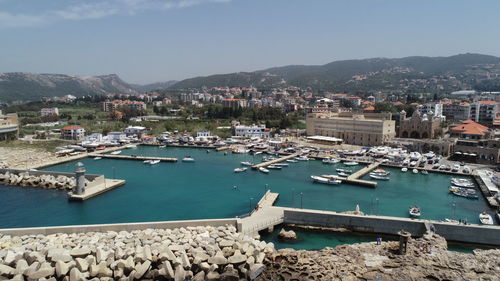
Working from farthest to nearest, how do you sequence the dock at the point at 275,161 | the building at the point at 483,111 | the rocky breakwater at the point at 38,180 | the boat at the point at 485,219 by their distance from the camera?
1. the building at the point at 483,111
2. the dock at the point at 275,161
3. the rocky breakwater at the point at 38,180
4. the boat at the point at 485,219

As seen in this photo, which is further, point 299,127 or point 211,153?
point 299,127

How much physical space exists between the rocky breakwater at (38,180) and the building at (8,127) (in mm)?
18666

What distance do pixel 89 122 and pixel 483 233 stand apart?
163 feet

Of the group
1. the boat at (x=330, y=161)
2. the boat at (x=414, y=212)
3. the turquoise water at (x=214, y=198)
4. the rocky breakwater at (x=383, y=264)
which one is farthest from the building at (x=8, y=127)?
the boat at (x=414, y=212)

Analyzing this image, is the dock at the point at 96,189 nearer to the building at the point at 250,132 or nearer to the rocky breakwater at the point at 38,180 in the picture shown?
the rocky breakwater at the point at 38,180

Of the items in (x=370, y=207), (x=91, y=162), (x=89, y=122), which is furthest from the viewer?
(x=89, y=122)


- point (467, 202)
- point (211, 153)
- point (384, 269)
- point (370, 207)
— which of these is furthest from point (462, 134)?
point (384, 269)

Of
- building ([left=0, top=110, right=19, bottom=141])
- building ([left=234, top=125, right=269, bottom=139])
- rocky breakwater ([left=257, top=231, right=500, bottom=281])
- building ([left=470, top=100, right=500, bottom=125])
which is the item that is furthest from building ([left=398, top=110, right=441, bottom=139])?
building ([left=0, top=110, right=19, bottom=141])

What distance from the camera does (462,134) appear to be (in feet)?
96.9

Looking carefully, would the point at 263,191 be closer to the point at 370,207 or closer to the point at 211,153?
the point at 370,207

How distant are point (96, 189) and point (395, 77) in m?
134

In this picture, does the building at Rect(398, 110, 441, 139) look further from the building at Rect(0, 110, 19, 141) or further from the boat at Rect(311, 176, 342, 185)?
the building at Rect(0, 110, 19, 141)

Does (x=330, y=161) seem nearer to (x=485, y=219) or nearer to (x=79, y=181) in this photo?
(x=485, y=219)

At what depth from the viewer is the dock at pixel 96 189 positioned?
1777cm
